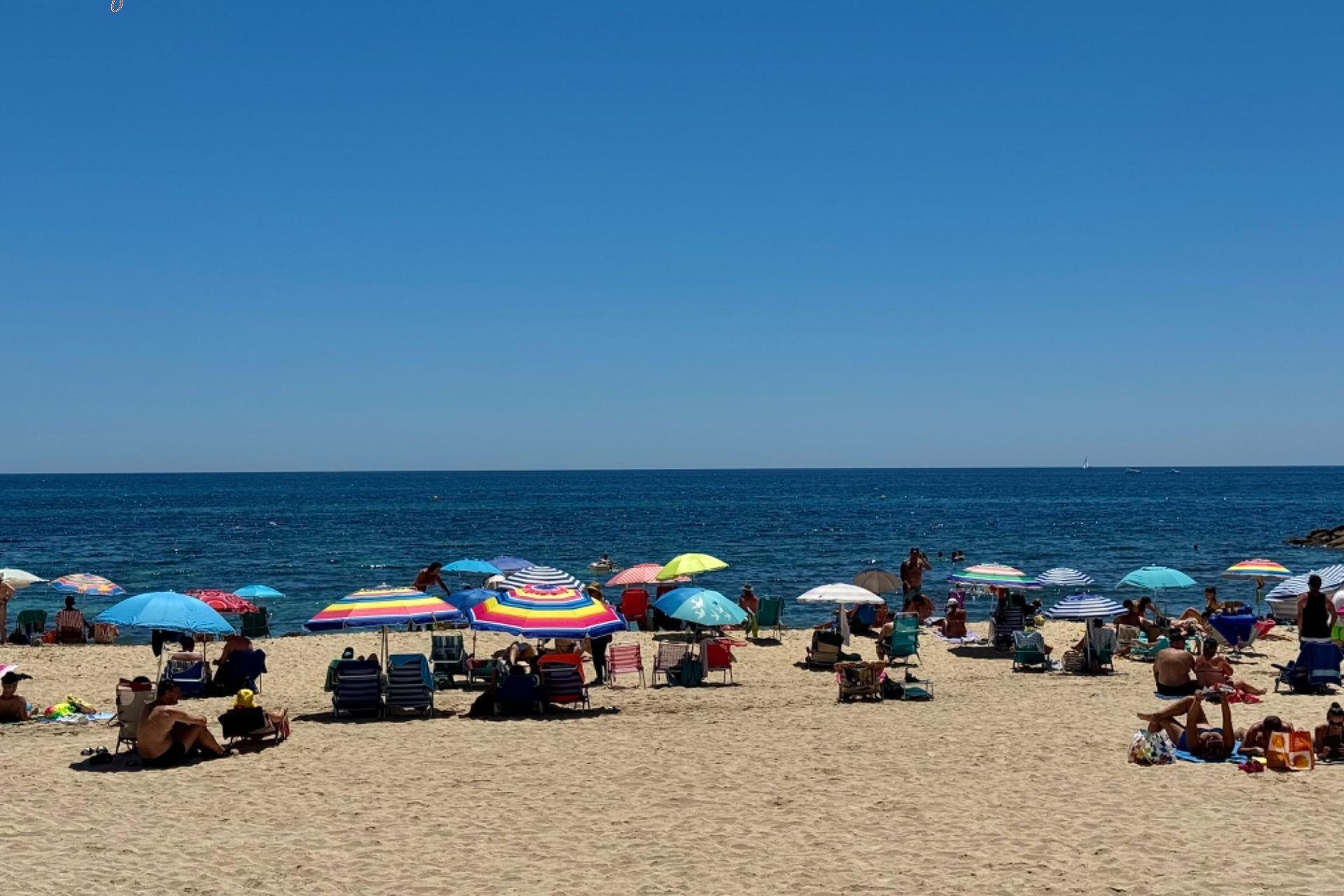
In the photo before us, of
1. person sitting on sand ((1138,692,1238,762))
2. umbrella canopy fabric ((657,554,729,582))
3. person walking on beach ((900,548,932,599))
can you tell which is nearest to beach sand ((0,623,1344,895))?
person sitting on sand ((1138,692,1238,762))

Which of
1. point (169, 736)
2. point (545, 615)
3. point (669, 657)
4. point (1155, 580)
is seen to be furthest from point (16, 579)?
point (1155, 580)

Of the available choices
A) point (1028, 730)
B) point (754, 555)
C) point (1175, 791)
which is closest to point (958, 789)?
point (1175, 791)

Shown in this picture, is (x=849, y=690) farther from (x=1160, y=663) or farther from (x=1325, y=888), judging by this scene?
(x=1325, y=888)

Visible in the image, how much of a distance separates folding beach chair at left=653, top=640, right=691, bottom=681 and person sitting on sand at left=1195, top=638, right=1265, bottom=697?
6.95 m

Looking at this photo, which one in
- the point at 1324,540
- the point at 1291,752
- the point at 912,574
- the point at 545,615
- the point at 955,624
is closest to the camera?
the point at 1291,752

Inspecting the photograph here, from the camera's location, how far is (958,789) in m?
9.88

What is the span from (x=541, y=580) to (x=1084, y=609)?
8.92 m

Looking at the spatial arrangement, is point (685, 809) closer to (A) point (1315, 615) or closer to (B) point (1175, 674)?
(B) point (1175, 674)

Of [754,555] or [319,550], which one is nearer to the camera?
[754,555]

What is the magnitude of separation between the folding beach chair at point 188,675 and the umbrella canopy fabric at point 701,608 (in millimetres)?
6472

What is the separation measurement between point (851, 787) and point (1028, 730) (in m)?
3.44

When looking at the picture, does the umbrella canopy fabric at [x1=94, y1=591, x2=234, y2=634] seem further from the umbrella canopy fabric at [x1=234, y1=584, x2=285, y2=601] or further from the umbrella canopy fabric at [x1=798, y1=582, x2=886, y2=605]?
the umbrella canopy fabric at [x1=798, y1=582, x2=886, y2=605]

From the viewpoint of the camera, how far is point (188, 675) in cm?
1491

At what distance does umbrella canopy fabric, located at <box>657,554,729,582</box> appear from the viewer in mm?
20109
